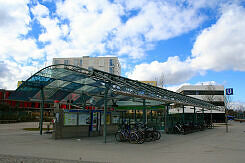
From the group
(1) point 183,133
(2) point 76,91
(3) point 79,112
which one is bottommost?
(1) point 183,133

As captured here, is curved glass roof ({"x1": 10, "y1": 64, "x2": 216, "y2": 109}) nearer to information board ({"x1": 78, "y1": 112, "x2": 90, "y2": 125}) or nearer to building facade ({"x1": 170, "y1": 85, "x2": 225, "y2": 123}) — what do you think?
information board ({"x1": 78, "y1": 112, "x2": 90, "y2": 125})

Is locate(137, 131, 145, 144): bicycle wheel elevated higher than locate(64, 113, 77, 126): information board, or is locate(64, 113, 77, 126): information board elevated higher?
locate(64, 113, 77, 126): information board

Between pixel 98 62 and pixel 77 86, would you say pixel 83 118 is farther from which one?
pixel 98 62

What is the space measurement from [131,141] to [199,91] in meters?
47.8

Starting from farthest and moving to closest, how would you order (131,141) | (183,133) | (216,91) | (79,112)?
(216,91)
(183,133)
(79,112)
(131,141)

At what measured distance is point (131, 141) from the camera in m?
11.0

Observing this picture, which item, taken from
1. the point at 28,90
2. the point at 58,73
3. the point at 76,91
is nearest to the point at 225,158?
the point at 58,73

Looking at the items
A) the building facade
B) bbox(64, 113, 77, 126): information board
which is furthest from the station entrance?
the building facade

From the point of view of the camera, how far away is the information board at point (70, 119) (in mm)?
12679

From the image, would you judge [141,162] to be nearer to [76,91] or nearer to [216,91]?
[76,91]

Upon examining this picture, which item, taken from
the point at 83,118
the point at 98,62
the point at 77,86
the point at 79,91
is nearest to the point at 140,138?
the point at 83,118

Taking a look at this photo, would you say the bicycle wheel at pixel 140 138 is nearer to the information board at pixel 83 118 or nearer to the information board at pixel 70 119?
the information board at pixel 83 118

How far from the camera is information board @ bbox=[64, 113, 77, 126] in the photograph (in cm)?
1268

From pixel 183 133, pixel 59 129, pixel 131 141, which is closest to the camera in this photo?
pixel 131 141
